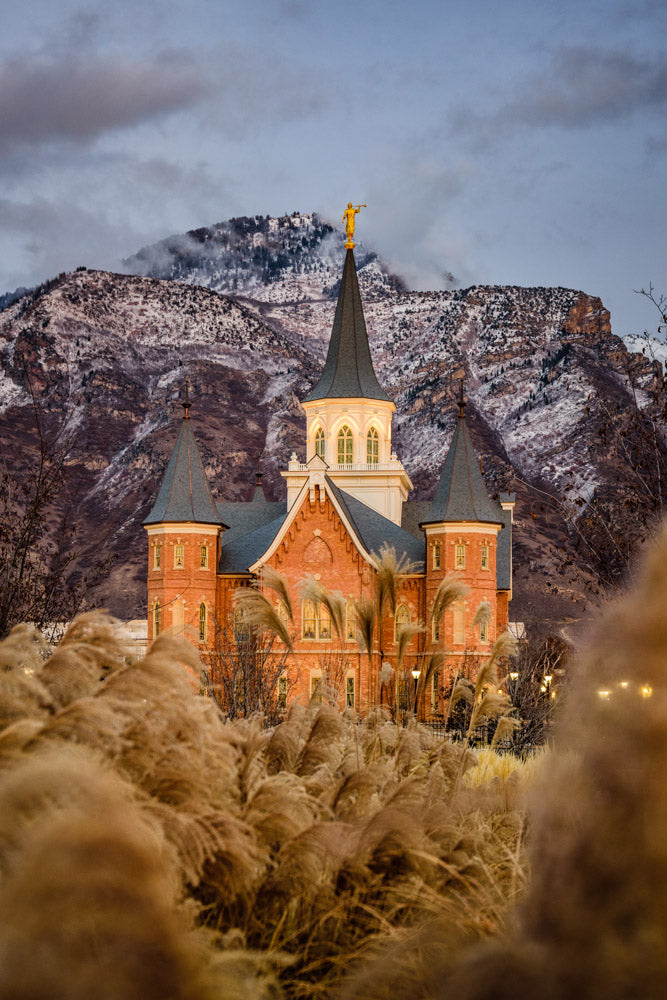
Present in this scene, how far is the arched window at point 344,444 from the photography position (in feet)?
160

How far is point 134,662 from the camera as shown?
16.7 ft

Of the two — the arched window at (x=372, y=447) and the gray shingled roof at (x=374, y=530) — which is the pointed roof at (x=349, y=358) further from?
the gray shingled roof at (x=374, y=530)

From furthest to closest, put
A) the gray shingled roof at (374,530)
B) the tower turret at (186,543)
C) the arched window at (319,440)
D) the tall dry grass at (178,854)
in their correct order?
1. the arched window at (319,440)
2. the tower turret at (186,543)
3. the gray shingled roof at (374,530)
4. the tall dry grass at (178,854)

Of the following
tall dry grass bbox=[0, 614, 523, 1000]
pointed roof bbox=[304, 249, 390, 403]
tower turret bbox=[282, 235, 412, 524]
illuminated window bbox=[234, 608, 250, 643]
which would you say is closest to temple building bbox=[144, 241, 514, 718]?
tower turret bbox=[282, 235, 412, 524]

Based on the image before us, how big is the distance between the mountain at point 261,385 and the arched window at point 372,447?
4143cm

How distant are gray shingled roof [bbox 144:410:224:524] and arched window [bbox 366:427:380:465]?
29.2 ft

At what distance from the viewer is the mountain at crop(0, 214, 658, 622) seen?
115m

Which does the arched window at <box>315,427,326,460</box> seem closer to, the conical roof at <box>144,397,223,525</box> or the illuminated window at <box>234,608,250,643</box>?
the conical roof at <box>144,397,223,525</box>

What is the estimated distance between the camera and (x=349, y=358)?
1964 inches

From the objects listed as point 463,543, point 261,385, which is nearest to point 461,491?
point 463,543

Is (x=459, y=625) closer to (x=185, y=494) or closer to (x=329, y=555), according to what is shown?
(x=329, y=555)

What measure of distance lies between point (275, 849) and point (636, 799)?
8.76ft

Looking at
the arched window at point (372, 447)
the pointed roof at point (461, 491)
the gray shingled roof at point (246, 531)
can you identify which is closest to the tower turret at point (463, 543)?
the pointed roof at point (461, 491)

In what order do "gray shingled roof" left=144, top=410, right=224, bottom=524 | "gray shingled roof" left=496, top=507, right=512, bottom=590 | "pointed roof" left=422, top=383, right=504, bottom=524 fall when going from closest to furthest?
"pointed roof" left=422, top=383, right=504, bottom=524 → "gray shingled roof" left=144, top=410, right=224, bottom=524 → "gray shingled roof" left=496, top=507, right=512, bottom=590
